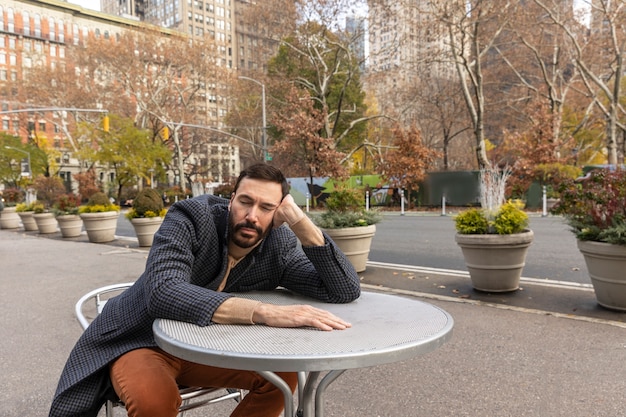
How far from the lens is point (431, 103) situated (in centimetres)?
3525

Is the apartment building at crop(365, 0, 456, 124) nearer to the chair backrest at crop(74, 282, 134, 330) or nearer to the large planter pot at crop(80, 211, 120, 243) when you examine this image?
the large planter pot at crop(80, 211, 120, 243)

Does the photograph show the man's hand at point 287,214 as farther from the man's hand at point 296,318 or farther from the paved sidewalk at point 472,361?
the paved sidewalk at point 472,361

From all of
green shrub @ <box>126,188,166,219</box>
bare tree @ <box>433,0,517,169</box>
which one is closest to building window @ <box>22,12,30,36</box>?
bare tree @ <box>433,0,517,169</box>

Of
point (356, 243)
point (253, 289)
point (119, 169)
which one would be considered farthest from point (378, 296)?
point (119, 169)

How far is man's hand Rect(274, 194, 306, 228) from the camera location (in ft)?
7.20

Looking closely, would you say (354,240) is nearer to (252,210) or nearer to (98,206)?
(252,210)

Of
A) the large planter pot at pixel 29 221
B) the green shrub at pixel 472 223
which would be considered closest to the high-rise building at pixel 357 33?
the large planter pot at pixel 29 221

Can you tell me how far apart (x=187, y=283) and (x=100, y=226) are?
12.4 meters

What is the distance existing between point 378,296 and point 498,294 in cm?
400

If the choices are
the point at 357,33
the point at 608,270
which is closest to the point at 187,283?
the point at 608,270

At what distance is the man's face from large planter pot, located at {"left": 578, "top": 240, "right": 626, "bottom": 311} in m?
3.97

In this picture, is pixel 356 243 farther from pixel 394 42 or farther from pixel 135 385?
pixel 394 42

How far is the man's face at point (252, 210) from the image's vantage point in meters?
2.12

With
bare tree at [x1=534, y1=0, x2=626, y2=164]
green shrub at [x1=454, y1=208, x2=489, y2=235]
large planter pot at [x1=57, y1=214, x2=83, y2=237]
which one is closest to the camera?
green shrub at [x1=454, y1=208, x2=489, y2=235]
